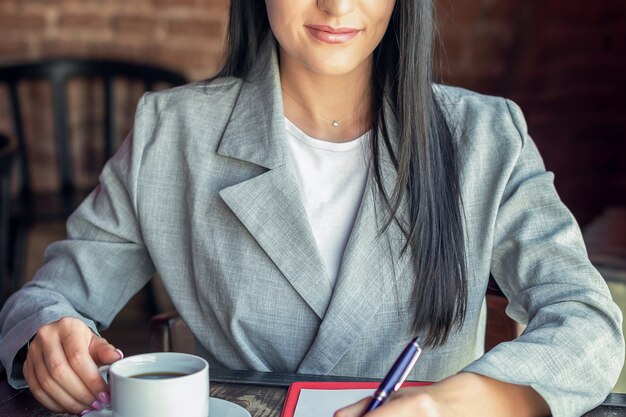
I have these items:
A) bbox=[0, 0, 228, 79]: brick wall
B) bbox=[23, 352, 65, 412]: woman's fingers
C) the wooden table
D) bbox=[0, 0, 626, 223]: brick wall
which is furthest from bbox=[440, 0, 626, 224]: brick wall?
bbox=[23, 352, 65, 412]: woman's fingers

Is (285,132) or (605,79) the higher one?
(285,132)

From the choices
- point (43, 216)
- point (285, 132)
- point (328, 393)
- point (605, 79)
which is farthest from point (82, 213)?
point (605, 79)

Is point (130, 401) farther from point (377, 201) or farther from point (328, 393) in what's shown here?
point (377, 201)

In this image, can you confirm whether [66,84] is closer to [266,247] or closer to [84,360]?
[266,247]

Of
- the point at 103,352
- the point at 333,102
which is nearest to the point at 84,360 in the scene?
the point at 103,352

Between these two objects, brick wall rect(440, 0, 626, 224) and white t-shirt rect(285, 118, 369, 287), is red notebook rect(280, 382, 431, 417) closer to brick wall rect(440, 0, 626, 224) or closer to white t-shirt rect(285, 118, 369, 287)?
white t-shirt rect(285, 118, 369, 287)

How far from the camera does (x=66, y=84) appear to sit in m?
3.21

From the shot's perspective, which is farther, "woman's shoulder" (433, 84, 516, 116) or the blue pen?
"woman's shoulder" (433, 84, 516, 116)

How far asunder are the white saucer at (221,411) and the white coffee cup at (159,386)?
46 millimetres

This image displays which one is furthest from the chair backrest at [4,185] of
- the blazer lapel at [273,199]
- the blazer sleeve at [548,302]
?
the blazer sleeve at [548,302]

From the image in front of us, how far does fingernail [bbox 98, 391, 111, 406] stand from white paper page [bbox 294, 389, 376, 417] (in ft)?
0.62

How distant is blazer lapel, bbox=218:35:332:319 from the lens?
1.33 m

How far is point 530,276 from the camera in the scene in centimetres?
128

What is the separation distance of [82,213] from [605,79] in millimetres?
1977
